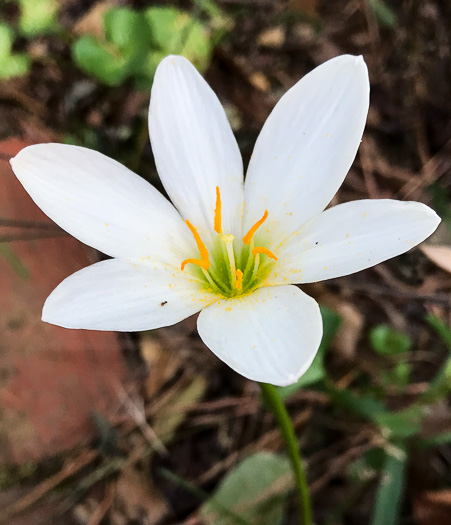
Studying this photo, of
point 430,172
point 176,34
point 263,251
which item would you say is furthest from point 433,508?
point 176,34

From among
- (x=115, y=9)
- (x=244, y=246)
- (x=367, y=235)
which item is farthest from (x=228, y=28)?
(x=367, y=235)

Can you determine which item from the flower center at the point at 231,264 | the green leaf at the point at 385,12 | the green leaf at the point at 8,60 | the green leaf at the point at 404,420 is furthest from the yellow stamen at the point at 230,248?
the green leaf at the point at 385,12

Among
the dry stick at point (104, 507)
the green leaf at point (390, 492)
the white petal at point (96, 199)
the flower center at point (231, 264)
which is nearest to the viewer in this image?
the white petal at point (96, 199)

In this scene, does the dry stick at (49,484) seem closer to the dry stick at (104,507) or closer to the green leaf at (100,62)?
the dry stick at (104,507)

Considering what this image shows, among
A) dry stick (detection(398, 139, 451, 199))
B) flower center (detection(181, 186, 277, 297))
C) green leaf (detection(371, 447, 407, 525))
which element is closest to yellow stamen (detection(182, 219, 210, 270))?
flower center (detection(181, 186, 277, 297))

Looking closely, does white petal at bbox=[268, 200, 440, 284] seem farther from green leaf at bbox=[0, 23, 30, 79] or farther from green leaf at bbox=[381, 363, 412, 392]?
green leaf at bbox=[0, 23, 30, 79]

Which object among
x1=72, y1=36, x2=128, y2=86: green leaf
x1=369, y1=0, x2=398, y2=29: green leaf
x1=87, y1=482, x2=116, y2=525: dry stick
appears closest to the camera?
x1=87, y1=482, x2=116, y2=525: dry stick

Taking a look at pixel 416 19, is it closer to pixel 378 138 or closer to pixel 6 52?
pixel 378 138
